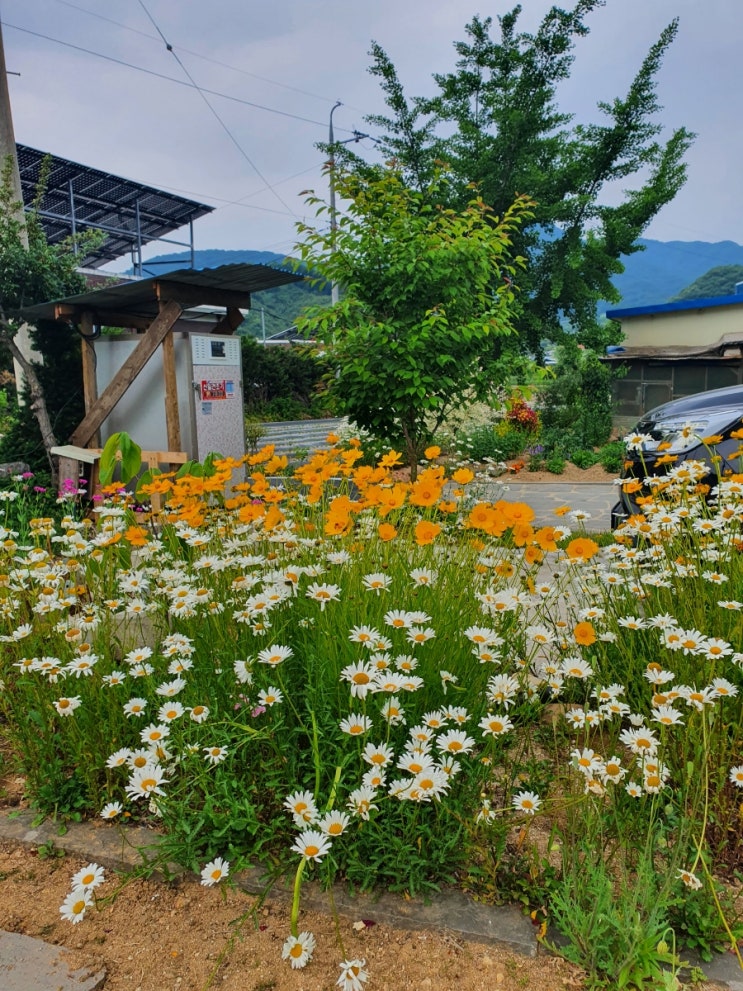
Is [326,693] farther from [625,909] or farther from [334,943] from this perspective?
[625,909]

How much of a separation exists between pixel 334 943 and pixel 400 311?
5457 millimetres

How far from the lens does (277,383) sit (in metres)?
21.2

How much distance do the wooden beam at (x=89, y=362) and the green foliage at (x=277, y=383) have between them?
435 inches

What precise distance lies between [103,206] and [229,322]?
17917 mm

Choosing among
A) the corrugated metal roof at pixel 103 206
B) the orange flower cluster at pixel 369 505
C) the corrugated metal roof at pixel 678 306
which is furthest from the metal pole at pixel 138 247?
the orange flower cluster at pixel 369 505

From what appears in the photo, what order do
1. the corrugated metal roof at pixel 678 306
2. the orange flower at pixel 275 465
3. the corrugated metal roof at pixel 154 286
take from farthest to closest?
the corrugated metal roof at pixel 678 306 → the corrugated metal roof at pixel 154 286 → the orange flower at pixel 275 465

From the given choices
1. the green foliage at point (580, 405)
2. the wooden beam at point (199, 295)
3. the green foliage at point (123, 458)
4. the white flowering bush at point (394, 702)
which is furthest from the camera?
the green foliage at point (580, 405)

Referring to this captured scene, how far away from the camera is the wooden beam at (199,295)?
686cm

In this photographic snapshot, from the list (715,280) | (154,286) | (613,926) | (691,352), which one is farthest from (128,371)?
(715,280)

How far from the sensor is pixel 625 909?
1319 millimetres

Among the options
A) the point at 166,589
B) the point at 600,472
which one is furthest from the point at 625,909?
the point at 600,472

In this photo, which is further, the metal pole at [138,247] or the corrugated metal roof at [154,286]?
the metal pole at [138,247]

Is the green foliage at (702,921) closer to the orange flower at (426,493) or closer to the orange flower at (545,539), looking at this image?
the orange flower at (545,539)

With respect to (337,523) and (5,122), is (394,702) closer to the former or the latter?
(337,523)
